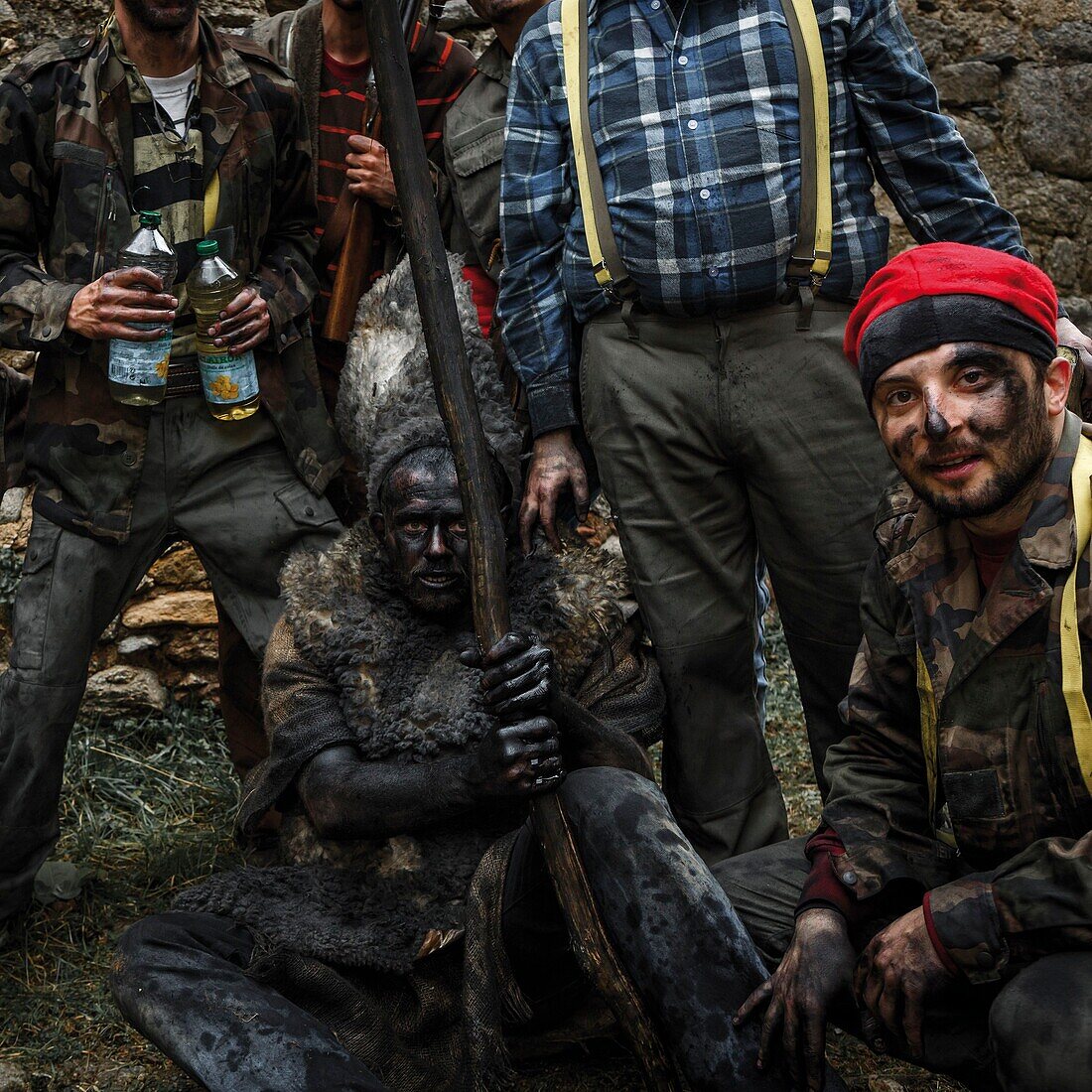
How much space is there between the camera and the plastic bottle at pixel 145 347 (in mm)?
3150

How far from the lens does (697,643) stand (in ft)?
10.2

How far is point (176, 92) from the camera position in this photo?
11.0ft

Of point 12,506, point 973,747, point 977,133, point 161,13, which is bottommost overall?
point 12,506

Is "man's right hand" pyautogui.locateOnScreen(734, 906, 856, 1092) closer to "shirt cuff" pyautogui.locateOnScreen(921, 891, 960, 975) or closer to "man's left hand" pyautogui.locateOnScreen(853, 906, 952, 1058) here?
"man's left hand" pyautogui.locateOnScreen(853, 906, 952, 1058)

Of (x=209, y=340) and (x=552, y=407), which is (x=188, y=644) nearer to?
(x=209, y=340)

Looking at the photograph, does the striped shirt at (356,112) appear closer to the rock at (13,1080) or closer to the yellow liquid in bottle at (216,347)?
the yellow liquid in bottle at (216,347)

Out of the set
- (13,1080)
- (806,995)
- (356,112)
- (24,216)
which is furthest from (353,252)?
(806,995)

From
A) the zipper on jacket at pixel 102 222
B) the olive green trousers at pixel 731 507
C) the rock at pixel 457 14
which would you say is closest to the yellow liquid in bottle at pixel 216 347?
the zipper on jacket at pixel 102 222

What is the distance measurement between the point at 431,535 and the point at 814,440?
0.87 m

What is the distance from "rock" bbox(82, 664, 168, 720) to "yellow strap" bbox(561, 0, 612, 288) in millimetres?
2657

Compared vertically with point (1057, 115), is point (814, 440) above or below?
above

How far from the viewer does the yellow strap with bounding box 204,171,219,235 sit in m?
3.35

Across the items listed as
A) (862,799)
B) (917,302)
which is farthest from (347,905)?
(917,302)

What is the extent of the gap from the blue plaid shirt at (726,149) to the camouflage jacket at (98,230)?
0.73m
